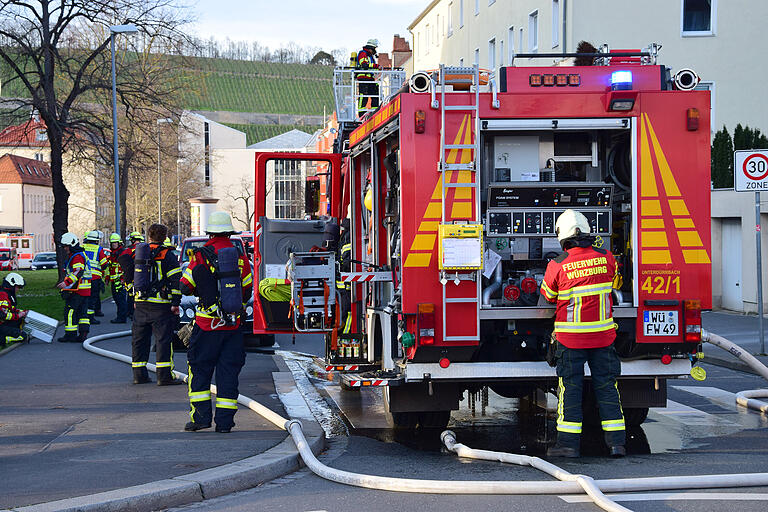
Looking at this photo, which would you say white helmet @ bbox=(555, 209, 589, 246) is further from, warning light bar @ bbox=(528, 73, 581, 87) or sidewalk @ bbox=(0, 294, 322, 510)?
sidewalk @ bbox=(0, 294, 322, 510)

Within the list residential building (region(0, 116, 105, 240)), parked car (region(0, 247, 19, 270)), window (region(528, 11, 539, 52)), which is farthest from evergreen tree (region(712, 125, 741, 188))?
parked car (region(0, 247, 19, 270))

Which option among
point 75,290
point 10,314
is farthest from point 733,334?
point 10,314

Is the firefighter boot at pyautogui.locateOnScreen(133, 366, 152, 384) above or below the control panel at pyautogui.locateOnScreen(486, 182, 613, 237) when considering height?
below

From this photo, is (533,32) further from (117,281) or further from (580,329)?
(580,329)

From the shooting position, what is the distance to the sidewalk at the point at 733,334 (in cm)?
1345

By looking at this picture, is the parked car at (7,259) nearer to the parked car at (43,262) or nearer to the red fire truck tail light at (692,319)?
the parked car at (43,262)

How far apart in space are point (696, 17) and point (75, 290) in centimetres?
2076

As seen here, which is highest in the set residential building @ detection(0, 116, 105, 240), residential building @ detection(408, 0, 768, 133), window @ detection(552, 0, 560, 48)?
window @ detection(552, 0, 560, 48)

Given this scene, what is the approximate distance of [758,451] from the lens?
7.61 meters

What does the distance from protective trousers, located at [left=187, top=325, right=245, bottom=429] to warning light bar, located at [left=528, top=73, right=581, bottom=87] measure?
3.26m

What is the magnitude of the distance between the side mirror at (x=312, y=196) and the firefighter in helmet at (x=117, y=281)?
974 cm

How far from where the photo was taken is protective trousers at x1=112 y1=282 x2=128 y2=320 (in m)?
20.6

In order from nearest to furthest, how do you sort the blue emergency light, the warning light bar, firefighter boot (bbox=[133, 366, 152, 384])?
the blue emergency light
the warning light bar
firefighter boot (bbox=[133, 366, 152, 384])

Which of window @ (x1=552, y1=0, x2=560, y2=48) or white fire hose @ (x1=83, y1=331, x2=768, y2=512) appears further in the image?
window @ (x1=552, y1=0, x2=560, y2=48)
